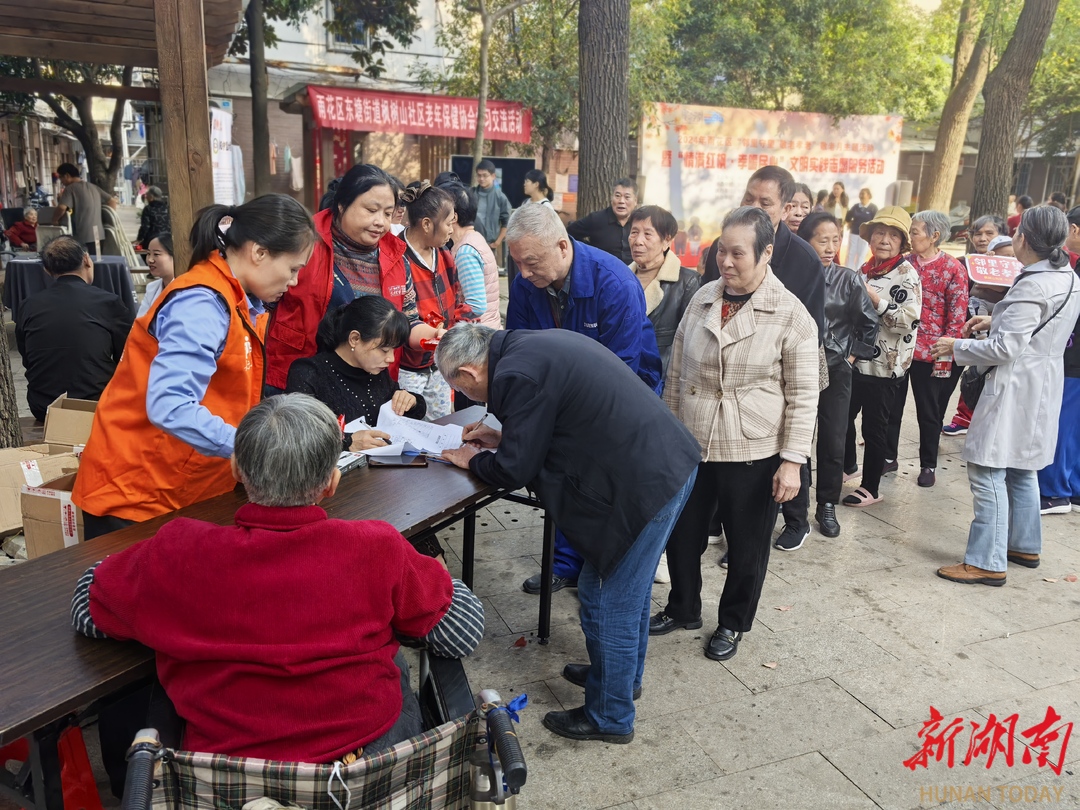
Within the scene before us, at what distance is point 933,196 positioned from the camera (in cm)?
1363

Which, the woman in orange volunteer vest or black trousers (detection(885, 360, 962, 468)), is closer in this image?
the woman in orange volunteer vest

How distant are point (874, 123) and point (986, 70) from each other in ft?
15.0

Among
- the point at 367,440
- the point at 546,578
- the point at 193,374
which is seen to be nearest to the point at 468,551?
the point at 546,578

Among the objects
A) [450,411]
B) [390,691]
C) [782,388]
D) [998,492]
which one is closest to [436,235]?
[450,411]

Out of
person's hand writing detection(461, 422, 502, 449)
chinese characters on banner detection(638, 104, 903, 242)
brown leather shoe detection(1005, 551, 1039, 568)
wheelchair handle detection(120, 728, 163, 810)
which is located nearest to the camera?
wheelchair handle detection(120, 728, 163, 810)

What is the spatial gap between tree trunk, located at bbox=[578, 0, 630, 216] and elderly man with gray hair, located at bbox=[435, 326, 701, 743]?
490 cm

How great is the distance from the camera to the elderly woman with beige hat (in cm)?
462

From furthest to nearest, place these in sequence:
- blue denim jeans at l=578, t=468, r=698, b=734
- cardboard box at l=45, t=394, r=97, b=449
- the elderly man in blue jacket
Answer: cardboard box at l=45, t=394, r=97, b=449 < the elderly man in blue jacket < blue denim jeans at l=578, t=468, r=698, b=734

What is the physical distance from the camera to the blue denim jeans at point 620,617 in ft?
8.21

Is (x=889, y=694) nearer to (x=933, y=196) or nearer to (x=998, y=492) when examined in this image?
(x=998, y=492)

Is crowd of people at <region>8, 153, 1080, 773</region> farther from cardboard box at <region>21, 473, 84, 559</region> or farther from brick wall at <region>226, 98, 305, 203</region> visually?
brick wall at <region>226, 98, 305, 203</region>

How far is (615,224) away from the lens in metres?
6.11

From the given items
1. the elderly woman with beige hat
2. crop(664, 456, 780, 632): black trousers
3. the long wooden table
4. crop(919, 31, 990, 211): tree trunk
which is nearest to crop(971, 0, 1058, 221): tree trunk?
crop(919, 31, 990, 211): tree trunk

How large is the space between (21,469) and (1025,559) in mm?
4656
